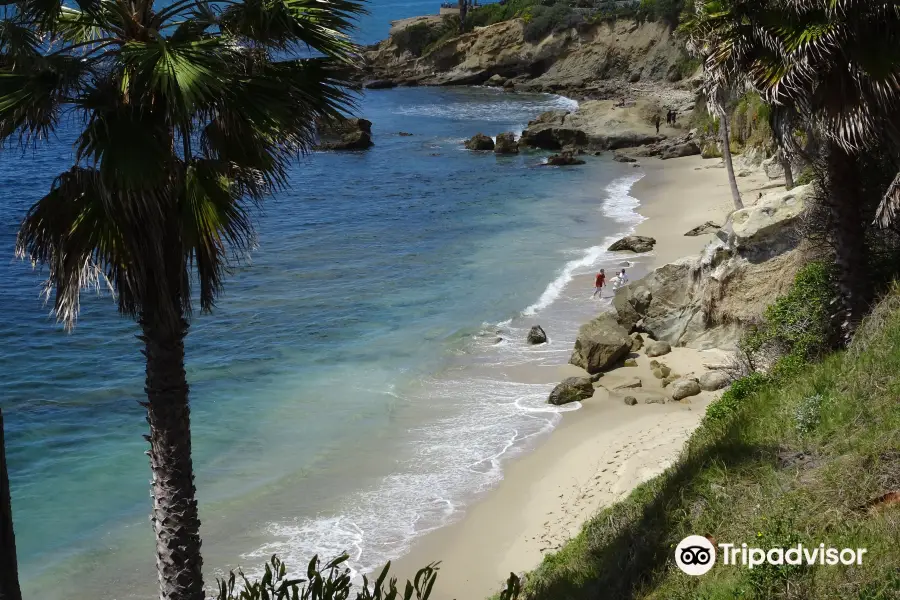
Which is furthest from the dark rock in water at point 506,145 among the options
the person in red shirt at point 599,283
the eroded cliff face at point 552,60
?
the person in red shirt at point 599,283

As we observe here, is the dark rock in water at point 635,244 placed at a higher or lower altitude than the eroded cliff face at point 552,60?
lower

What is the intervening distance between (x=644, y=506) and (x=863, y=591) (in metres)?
3.63

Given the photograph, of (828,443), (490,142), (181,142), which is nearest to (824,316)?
(828,443)

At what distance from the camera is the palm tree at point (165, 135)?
6.71m

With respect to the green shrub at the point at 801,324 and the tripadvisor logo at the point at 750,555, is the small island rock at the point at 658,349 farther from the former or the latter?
the tripadvisor logo at the point at 750,555

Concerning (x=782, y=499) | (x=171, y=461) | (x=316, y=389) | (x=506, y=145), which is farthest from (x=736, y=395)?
(x=506, y=145)

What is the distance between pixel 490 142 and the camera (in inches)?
2197

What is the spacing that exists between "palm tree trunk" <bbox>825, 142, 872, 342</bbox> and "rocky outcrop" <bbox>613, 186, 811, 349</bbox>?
3562mm

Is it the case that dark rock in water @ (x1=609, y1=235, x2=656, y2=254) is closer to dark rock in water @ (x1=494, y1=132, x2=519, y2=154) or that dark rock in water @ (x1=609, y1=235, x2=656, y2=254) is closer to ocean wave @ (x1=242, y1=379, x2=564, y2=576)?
ocean wave @ (x1=242, y1=379, x2=564, y2=576)

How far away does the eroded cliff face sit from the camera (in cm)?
7781

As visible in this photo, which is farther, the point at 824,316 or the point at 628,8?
the point at 628,8

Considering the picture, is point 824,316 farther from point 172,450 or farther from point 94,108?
point 94,108

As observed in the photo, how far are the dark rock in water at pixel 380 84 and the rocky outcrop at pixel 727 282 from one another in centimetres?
7289

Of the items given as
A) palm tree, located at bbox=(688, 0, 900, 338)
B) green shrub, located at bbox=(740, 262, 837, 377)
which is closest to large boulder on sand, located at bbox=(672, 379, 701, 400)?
green shrub, located at bbox=(740, 262, 837, 377)
